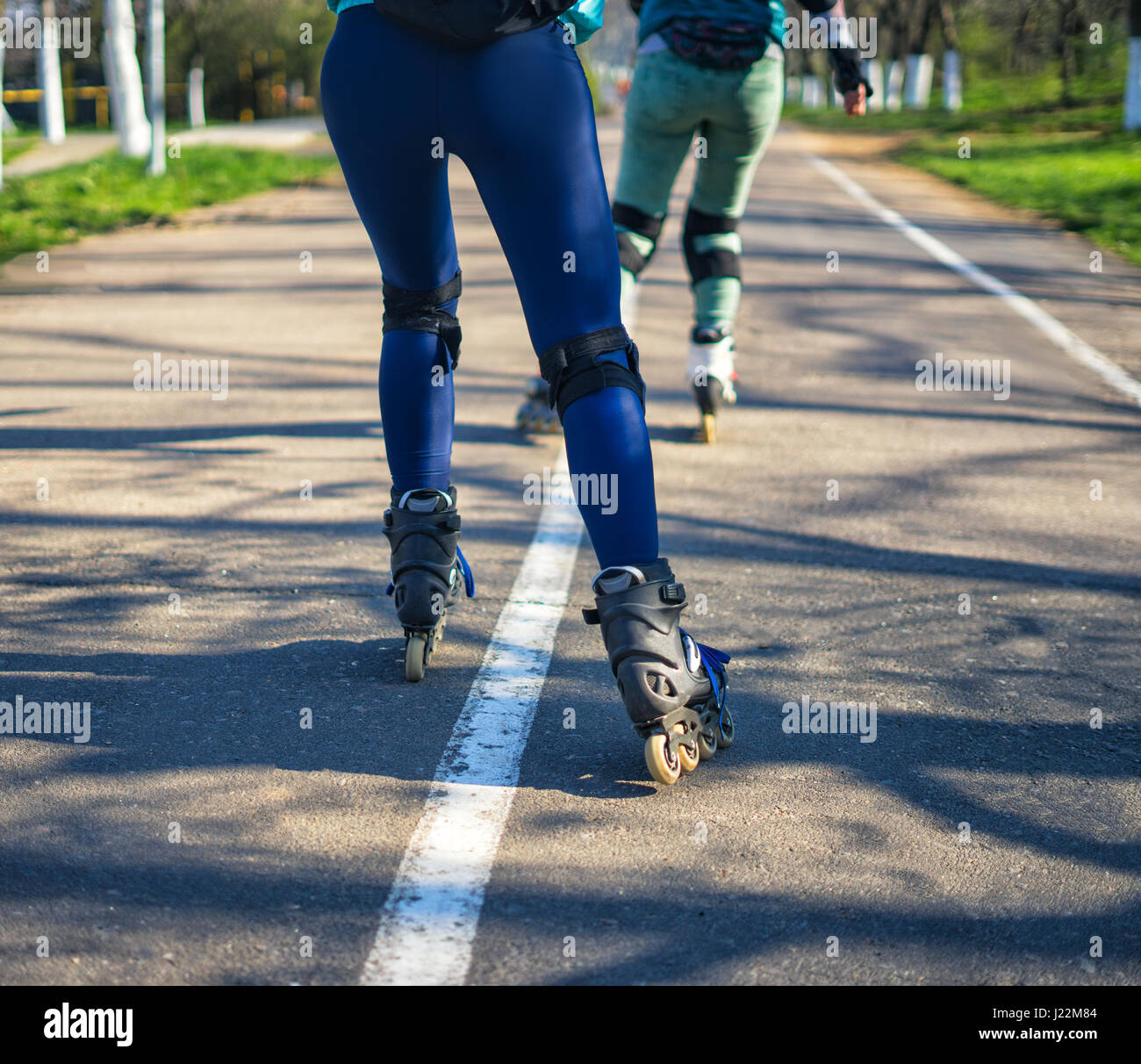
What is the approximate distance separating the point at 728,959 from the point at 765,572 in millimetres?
2108

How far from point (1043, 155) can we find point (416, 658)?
22.1m

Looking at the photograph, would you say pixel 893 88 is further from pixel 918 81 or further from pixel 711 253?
pixel 711 253

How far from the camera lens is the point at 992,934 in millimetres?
2283

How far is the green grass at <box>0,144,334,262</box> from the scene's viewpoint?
12.2 metres

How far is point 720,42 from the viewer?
16.5 ft

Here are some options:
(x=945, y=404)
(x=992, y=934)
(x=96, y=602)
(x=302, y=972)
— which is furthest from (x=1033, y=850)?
(x=945, y=404)

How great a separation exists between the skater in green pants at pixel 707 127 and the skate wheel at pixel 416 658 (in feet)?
8.02

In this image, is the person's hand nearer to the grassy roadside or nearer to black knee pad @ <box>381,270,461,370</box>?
black knee pad @ <box>381,270,461,370</box>

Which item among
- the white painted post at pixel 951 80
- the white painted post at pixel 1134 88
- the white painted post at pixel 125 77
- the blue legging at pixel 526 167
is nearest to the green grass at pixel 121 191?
the white painted post at pixel 125 77

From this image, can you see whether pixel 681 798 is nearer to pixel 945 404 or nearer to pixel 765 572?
pixel 765 572

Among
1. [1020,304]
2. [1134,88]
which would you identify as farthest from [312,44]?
[1020,304]

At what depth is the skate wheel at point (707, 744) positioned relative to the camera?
9.47 ft

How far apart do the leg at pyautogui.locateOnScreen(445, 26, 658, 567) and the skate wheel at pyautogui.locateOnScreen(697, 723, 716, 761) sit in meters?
0.40

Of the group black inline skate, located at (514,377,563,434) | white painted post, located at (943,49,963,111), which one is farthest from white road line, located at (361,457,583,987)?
white painted post, located at (943,49,963,111)
